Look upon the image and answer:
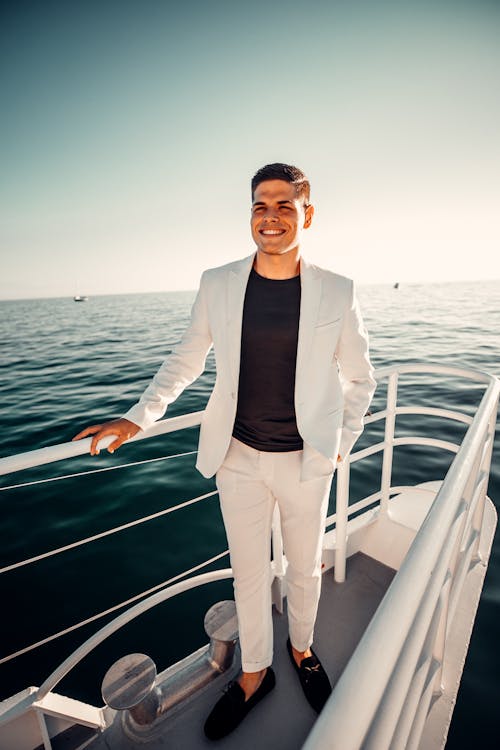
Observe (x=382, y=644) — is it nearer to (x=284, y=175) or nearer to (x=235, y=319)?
(x=235, y=319)

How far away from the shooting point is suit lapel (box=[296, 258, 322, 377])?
1.54 m

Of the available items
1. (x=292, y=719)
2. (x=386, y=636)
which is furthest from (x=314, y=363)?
(x=292, y=719)

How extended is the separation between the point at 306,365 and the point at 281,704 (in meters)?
1.70

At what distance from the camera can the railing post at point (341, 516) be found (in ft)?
7.14

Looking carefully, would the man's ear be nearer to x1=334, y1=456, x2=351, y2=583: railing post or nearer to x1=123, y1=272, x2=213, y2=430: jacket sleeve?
x1=123, y1=272, x2=213, y2=430: jacket sleeve

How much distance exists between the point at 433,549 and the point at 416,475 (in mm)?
5287

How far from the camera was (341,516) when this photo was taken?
2.32 meters

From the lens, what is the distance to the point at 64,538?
421 centimetres

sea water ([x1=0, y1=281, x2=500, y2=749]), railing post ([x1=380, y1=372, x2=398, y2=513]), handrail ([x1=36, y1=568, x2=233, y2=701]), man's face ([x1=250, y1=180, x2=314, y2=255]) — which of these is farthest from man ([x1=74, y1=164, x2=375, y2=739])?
sea water ([x1=0, y1=281, x2=500, y2=749])

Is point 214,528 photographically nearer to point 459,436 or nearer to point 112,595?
point 112,595

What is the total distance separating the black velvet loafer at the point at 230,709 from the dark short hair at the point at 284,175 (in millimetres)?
2350

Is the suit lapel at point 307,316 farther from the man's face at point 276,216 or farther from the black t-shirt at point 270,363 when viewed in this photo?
the man's face at point 276,216

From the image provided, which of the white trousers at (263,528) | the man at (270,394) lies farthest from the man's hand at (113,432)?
the white trousers at (263,528)

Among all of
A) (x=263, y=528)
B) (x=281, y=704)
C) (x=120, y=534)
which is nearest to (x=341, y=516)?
(x=263, y=528)
